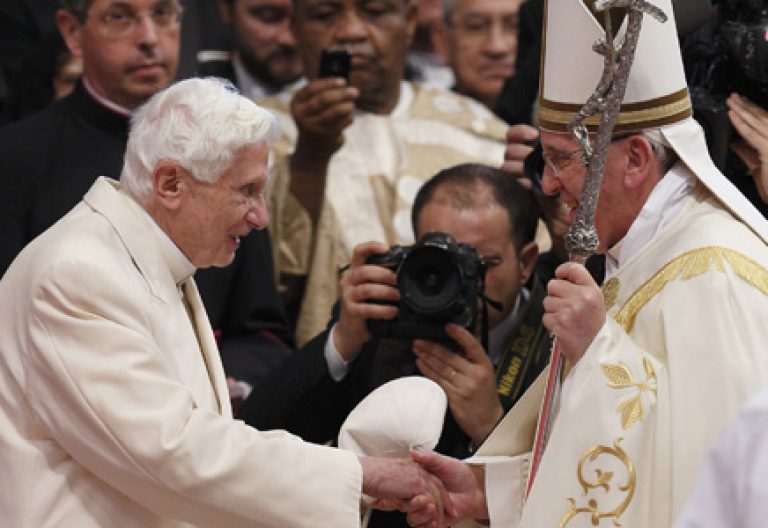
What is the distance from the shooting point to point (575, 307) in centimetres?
370

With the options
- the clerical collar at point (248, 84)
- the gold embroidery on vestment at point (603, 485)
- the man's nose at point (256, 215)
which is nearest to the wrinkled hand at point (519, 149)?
the man's nose at point (256, 215)

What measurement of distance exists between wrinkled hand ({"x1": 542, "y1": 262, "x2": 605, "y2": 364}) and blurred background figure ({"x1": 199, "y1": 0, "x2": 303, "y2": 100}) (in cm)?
303

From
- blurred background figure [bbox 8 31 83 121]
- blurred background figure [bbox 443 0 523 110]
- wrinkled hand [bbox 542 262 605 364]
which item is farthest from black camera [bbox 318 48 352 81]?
wrinkled hand [bbox 542 262 605 364]

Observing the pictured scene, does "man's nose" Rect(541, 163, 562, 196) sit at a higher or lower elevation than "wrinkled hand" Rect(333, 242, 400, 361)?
higher

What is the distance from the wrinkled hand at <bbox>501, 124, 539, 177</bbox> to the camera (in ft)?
16.6

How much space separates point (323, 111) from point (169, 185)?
1.65 metres

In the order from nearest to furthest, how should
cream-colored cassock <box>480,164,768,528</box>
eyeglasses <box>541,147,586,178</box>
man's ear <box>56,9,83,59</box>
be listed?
cream-colored cassock <box>480,164,768,528</box>
eyeglasses <box>541,147,586,178</box>
man's ear <box>56,9,83,59</box>

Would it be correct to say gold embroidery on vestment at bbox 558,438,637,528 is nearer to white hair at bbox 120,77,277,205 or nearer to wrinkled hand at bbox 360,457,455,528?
wrinkled hand at bbox 360,457,455,528

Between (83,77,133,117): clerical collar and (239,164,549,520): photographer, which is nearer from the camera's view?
(239,164,549,520): photographer

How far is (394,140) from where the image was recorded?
6168 mm

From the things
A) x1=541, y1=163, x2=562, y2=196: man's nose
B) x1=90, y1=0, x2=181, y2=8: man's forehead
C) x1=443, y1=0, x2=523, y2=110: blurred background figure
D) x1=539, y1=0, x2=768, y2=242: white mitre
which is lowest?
x1=443, y1=0, x2=523, y2=110: blurred background figure

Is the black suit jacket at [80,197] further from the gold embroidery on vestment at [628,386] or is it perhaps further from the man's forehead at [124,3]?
the gold embroidery on vestment at [628,386]

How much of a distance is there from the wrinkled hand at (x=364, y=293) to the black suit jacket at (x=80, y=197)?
2.53ft

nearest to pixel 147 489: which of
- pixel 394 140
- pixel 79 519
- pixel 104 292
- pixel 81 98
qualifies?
pixel 79 519
